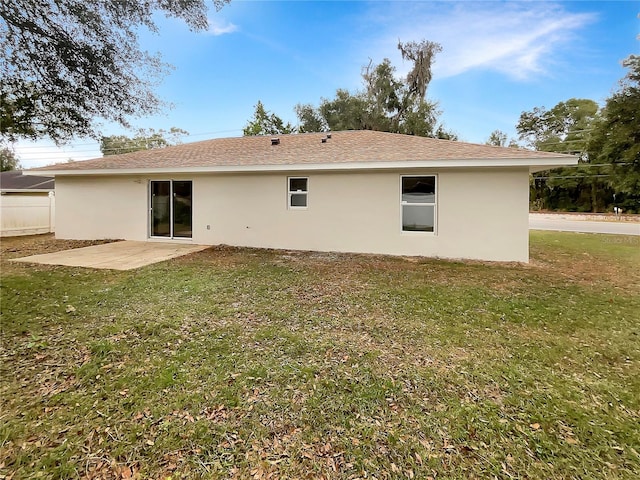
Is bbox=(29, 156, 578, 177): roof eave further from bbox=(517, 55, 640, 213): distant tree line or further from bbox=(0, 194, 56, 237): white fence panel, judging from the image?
bbox=(517, 55, 640, 213): distant tree line

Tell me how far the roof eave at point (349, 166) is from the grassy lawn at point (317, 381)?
9.60 ft

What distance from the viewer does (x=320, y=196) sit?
9.49 m

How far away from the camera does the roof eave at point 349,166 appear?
7450 millimetres

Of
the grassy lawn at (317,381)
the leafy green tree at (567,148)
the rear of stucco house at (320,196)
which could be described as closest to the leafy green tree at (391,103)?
the leafy green tree at (567,148)

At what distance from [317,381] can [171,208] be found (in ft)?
30.6

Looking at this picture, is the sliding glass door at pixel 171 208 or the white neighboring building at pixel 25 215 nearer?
the sliding glass door at pixel 171 208

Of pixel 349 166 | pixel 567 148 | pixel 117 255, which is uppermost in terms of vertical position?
pixel 567 148

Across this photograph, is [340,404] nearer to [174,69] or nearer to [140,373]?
[140,373]

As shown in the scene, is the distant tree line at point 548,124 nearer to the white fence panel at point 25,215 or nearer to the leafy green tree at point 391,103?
the leafy green tree at point 391,103

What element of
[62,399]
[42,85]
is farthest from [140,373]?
[42,85]

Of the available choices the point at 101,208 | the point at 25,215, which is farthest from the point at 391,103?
the point at 25,215

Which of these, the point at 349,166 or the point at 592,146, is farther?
the point at 592,146

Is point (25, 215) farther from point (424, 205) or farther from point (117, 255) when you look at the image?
point (424, 205)

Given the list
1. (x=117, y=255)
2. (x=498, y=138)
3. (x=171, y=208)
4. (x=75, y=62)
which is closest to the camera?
(x=75, y=62)
